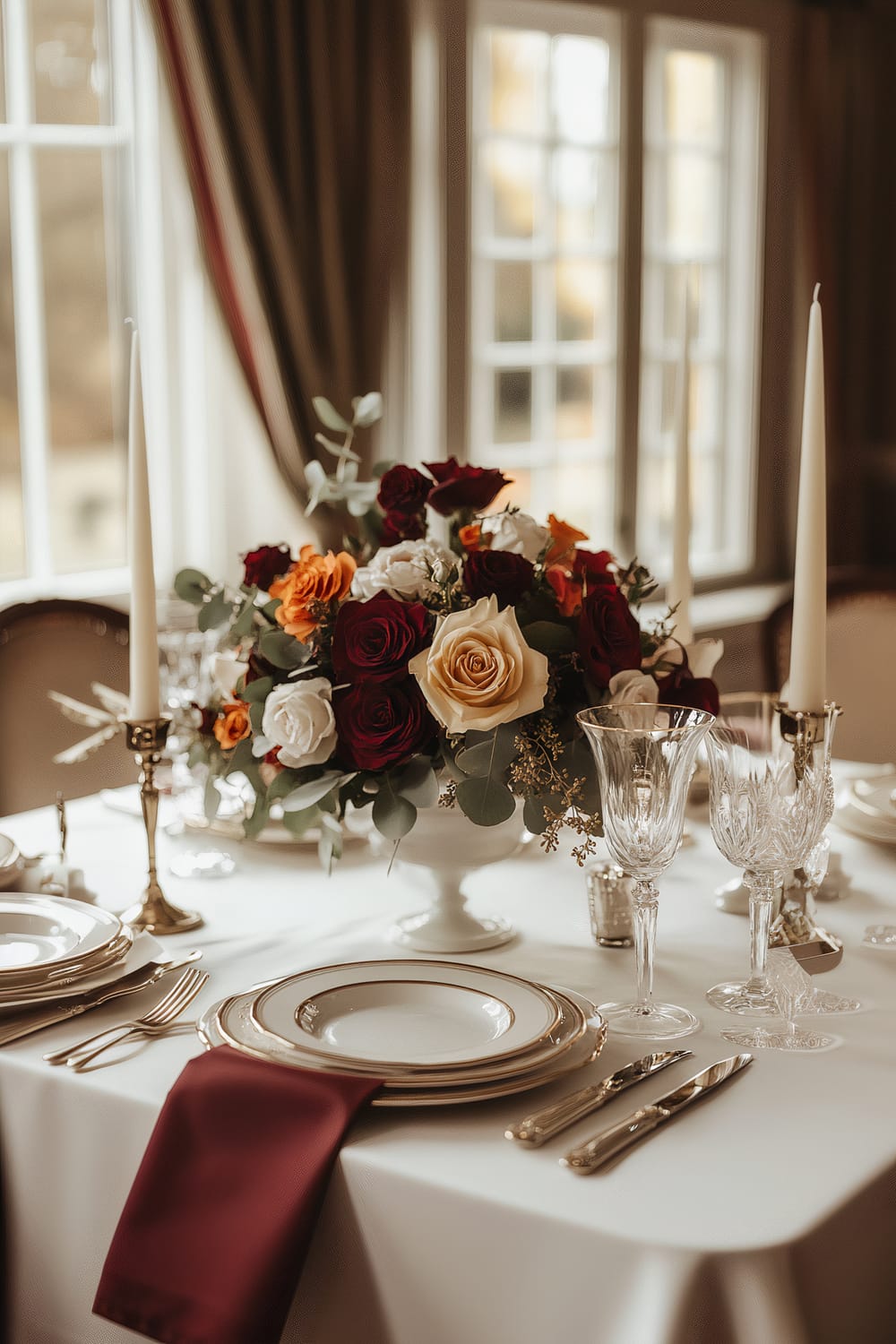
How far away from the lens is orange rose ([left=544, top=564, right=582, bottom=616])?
124 cm

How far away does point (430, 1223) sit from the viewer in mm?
858

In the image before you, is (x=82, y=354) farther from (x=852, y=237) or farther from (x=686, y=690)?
(x=852, y=237)

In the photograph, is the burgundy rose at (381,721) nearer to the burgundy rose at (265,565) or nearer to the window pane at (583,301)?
the burgundy rose at (265,565)

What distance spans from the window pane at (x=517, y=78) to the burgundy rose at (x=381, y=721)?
2819mm

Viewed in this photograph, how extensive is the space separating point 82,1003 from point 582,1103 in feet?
1.35

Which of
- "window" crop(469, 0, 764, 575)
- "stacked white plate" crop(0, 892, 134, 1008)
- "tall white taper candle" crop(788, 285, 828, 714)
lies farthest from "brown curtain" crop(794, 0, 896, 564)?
"stacked white plate" crop(0, 892, 134, 1008)

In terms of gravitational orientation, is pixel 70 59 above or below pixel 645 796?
above

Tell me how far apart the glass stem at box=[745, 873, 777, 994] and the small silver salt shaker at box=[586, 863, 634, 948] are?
12cm

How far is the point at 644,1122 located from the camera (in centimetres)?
91

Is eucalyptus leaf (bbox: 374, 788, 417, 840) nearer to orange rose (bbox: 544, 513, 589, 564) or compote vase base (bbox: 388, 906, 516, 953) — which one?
compote vase base (bbox: 388, 906, 516, 953)

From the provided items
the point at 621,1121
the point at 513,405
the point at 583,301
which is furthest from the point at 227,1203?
the point at 583,301

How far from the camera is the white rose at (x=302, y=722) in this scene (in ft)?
3.82

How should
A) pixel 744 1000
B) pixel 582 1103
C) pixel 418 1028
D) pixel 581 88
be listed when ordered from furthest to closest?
1. pixel 581 88
2. pixel 744 1000
3. pixel 418 1028
4. pixel 582 1103

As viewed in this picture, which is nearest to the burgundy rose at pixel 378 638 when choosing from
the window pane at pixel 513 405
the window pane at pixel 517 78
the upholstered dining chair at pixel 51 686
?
the upholstered dining chair at pixel 51 686
